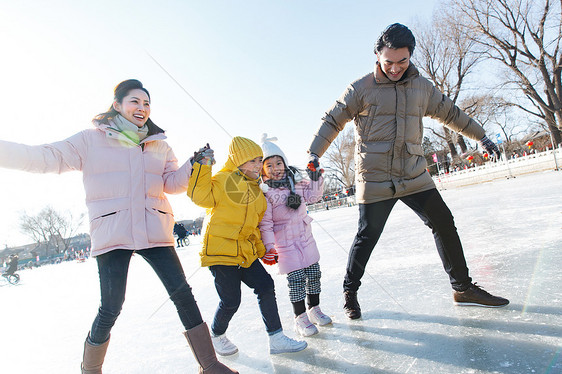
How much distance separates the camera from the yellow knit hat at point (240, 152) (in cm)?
221

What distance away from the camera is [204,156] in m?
1.91

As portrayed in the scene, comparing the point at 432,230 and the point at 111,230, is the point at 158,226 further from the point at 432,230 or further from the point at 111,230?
the point at 432,230

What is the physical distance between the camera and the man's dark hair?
2049mm

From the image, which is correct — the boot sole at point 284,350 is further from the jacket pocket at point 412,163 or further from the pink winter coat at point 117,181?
the jacket pocket at point 412,163

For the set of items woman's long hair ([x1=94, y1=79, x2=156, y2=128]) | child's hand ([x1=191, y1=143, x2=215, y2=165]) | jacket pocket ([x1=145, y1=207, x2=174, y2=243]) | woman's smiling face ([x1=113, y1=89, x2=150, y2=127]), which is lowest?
jacket pocket ([x1=145, y1=207, x2=174, y2=243])

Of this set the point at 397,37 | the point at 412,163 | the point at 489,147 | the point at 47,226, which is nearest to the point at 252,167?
the point at 412,163

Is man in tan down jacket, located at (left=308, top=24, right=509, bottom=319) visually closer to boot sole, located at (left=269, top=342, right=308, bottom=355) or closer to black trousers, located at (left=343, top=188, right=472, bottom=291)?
black trousers, located at (left=343, top=188, right=472, bottom=291)

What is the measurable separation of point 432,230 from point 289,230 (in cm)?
87

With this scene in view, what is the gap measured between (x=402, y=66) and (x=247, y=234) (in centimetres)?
133

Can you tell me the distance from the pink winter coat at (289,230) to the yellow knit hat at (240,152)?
29cm

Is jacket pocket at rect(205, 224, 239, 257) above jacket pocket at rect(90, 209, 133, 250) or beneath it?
beneath

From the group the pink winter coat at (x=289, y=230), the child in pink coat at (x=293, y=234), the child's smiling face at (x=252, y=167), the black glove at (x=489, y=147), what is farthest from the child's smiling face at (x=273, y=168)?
the black glove at (x=489, y=147)

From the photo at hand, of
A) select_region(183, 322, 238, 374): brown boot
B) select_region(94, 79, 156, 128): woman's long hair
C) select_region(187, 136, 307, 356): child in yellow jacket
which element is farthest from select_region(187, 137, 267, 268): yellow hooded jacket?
select_region(94, 79, 156, 128): woman's long hair

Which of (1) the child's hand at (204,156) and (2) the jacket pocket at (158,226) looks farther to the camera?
(1) the child's hand at (204,156)
